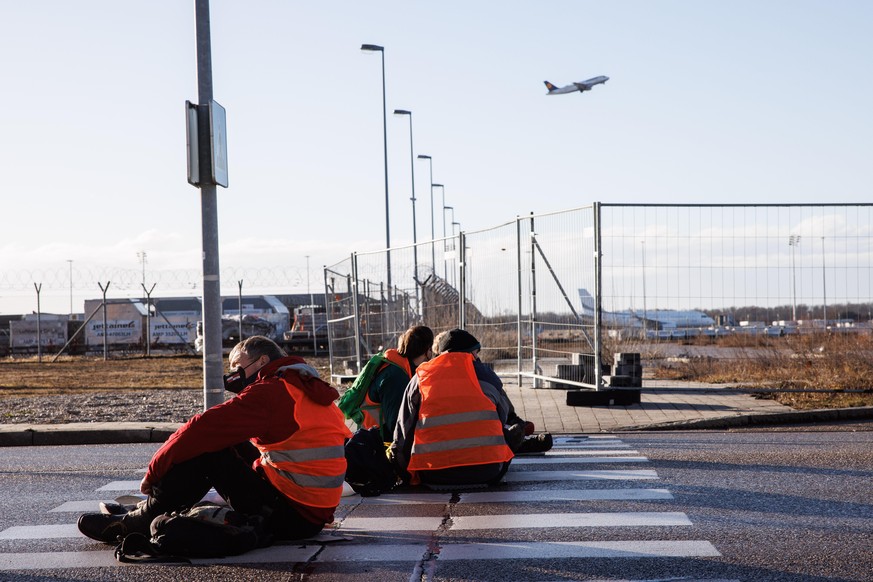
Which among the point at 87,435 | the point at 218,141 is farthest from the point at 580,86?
the point at 218,141

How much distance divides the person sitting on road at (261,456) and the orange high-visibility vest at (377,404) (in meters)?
2.55

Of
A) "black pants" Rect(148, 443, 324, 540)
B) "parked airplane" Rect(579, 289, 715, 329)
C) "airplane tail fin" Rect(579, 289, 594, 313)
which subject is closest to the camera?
"black pants" Rect(148, 443, 324, 540)

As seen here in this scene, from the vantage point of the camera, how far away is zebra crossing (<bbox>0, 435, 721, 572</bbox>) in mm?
6184

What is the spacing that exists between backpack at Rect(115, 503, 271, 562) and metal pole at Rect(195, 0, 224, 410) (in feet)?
10.3

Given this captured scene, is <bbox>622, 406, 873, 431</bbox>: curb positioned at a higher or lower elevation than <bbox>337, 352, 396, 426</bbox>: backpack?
lower

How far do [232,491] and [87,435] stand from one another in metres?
7.57

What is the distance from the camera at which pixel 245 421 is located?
611cm

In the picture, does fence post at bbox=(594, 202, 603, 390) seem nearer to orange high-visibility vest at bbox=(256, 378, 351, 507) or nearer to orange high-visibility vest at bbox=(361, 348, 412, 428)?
orange high-visibility vest at bbox=(361, 348, 412, 428)

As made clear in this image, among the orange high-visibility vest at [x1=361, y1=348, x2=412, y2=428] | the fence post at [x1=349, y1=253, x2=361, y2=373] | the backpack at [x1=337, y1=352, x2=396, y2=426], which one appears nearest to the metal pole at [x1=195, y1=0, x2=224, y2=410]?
the backpack at [x1=337, y1=352, x2=396, y2=426]

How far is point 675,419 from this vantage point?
43.7ft

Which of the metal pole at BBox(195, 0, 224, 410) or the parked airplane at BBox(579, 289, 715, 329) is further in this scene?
the parked airplane at BBox(579, 289, 715, 329)

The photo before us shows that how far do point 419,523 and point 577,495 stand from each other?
1512 mm

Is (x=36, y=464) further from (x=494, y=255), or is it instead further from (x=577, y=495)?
(x=494, y=255)

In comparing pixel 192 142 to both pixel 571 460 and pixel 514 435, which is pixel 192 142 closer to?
pixel 514 435
